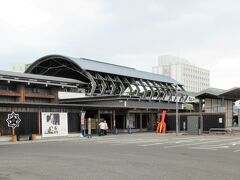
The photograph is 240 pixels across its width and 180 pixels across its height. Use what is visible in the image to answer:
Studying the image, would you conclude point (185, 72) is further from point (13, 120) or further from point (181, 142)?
point (181, 142)

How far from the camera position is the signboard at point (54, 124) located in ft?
110

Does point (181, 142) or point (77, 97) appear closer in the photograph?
point (181, 142)

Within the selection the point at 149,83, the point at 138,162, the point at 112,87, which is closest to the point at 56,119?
the point at 138,162

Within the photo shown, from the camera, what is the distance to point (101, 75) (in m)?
63.9

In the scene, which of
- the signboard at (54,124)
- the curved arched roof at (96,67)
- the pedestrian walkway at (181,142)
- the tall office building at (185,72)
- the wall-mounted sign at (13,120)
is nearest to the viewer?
the pedestrian walkway at (181,142)

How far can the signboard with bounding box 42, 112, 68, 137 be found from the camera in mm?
33531

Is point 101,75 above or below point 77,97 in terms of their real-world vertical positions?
above

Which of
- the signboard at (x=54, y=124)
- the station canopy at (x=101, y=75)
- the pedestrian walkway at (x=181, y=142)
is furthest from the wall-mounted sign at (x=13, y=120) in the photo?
the station canopy at (x=101, y=75)

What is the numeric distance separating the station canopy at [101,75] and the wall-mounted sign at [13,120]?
28281mm

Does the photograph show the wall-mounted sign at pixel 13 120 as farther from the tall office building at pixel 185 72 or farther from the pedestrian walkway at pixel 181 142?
the tall office building at pixel 185 72

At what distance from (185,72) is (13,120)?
271 ft

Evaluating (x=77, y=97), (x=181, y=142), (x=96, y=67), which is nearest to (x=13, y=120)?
(x=181, y=142)

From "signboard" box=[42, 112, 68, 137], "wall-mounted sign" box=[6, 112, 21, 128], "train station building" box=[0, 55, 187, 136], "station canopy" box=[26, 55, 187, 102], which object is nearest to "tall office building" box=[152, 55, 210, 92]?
"train station building" box=[0, 55, 187, 136]

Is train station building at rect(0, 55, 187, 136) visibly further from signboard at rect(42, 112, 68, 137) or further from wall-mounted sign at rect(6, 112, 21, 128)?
wall-mounted sign at rect(6, 112, 21, 128)
